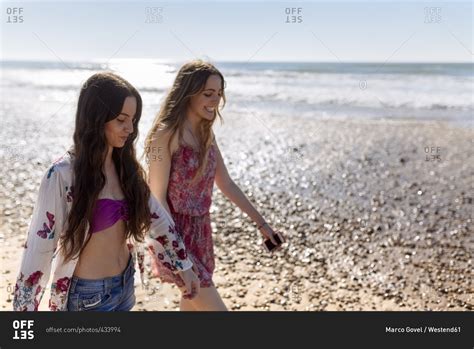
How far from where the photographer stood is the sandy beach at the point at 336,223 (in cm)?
620

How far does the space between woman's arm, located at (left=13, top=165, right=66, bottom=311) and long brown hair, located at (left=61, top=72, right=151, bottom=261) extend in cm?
9

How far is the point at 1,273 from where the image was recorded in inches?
253

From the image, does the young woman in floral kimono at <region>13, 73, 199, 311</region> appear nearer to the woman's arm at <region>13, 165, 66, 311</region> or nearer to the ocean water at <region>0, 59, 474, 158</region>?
the woman's arm at <region>13, 165, 66, 311</region>

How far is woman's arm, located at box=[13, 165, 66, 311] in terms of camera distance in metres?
2.93

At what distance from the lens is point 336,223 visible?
821 centimetres

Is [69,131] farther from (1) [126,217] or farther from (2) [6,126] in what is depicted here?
(1) [126,217]

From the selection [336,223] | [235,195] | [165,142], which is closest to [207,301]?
[235,195]

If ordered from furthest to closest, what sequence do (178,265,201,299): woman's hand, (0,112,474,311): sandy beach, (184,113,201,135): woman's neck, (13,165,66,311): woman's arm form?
(0,112,474,311): sandy beach, (184,113,201,135): woman's neck, (178,265,201,299): woman's hand, (13,165,66,311): woman's arm

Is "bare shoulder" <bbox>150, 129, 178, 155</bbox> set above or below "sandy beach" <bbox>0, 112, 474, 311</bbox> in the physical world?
above

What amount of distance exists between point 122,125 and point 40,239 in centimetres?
67

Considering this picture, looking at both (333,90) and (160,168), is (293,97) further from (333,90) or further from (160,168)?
(160,168)

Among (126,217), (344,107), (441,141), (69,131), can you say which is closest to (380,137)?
(441,141)

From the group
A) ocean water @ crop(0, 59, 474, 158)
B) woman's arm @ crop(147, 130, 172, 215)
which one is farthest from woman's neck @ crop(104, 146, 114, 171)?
ocean water @ crop(0, 59, 474, 158)

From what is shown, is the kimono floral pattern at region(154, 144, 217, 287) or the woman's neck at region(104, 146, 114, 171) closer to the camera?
the woman's neck at region(104, 146, 114, 171)
